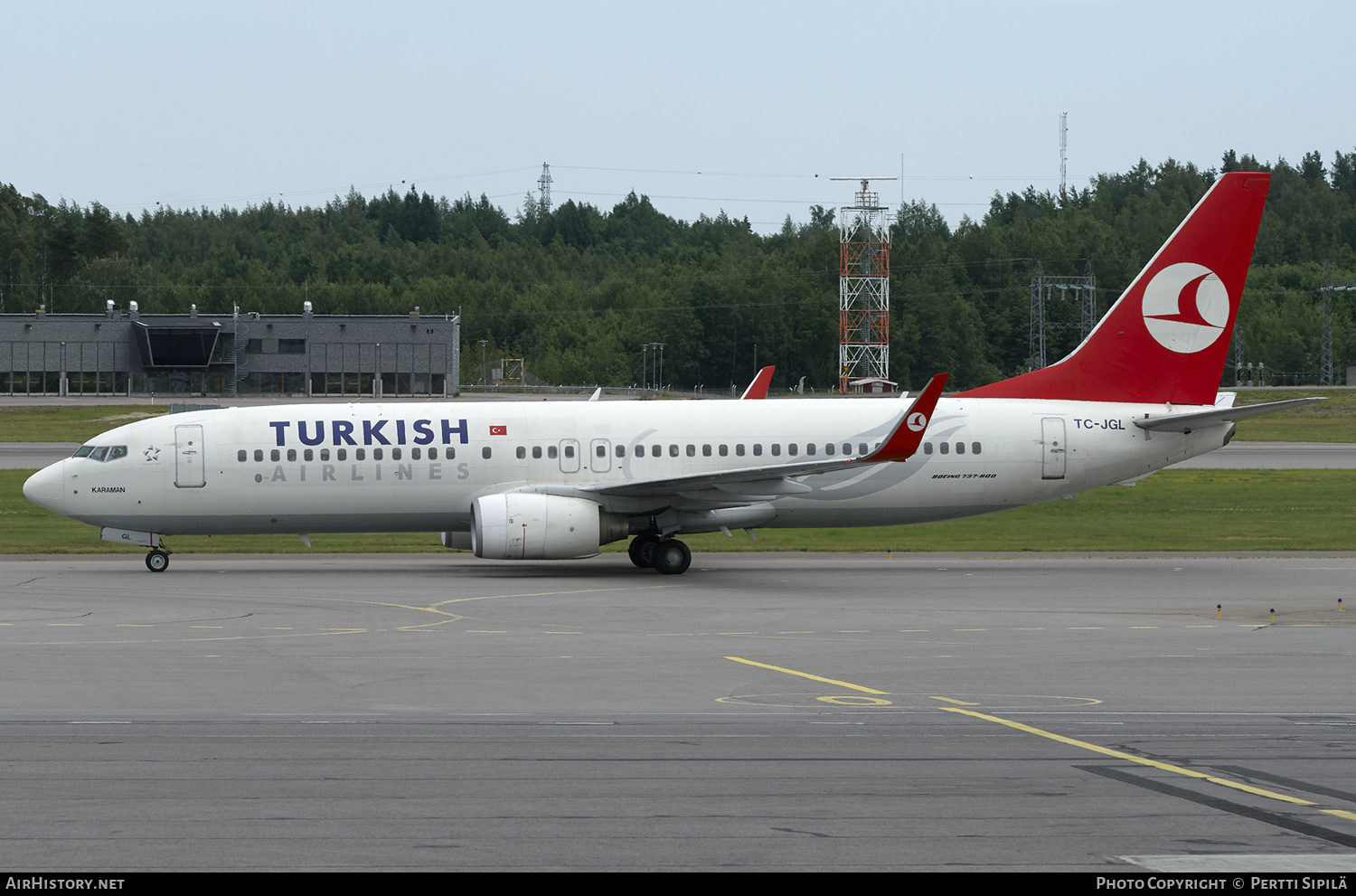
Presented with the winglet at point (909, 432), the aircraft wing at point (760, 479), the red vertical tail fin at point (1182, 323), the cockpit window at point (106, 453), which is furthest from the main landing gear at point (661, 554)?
the cockpit window at point (106, 453)

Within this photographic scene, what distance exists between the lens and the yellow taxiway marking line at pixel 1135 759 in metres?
11.1

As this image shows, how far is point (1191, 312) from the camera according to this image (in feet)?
104

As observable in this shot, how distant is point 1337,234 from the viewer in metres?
173

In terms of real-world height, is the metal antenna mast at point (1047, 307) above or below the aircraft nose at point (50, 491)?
above

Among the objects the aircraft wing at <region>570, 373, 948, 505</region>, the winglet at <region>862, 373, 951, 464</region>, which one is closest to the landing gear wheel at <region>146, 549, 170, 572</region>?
the aircraft wing at <region>570, 373, 948, 505</region>

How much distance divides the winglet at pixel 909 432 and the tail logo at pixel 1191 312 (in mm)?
7611

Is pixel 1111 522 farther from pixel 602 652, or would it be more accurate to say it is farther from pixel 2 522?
pixel 2 522

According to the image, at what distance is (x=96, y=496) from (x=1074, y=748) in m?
23.1

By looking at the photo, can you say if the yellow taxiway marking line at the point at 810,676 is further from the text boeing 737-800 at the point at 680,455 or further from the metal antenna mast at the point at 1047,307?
the metal antenna mast at the point at 1047,307

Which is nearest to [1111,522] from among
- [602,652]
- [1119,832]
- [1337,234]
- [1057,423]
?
[1057,423]

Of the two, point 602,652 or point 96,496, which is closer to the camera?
point 602,652

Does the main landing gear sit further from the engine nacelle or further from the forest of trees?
the forest of trees

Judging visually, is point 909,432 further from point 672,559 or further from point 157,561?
point 157,561

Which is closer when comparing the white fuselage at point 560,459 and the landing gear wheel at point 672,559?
the landing gear wheel at point 672,559
